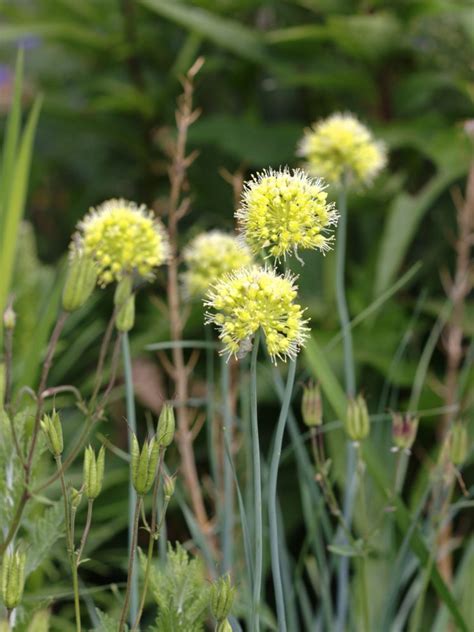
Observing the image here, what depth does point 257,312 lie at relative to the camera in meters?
0.39

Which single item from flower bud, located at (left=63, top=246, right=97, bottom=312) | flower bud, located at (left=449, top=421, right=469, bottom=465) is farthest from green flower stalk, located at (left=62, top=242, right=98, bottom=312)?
flower bud, located at (left=449, top=421, right=469, bottom=465)

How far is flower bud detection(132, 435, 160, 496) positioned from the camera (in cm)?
37

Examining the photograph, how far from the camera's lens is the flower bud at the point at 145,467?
14.6 inches

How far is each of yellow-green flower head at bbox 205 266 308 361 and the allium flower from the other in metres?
0.02

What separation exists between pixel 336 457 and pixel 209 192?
525 mm

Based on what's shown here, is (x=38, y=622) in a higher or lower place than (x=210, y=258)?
lower

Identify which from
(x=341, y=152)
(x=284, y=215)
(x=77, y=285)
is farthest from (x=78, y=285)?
(x=341, y=152)

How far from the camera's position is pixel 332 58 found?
1325 millimetres

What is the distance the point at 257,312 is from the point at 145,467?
81 millimetres

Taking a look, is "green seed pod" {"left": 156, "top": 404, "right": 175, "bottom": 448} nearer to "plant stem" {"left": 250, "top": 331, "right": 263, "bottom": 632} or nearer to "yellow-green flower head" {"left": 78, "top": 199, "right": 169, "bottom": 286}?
"plant stem" {"left": 250, "top": 331, "right": 263, "bottom": 632}

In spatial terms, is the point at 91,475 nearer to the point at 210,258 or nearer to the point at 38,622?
the point at 38,622

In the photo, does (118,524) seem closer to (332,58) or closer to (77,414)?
(77,414)

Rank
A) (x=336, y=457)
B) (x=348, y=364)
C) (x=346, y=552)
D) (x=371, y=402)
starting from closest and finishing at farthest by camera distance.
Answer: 1. (x=346, y=552)
2. (x=348, y=364)
3. (x=336, y=457)
4. (x=371, y=402)

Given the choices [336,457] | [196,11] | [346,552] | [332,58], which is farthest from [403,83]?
[346,552]
